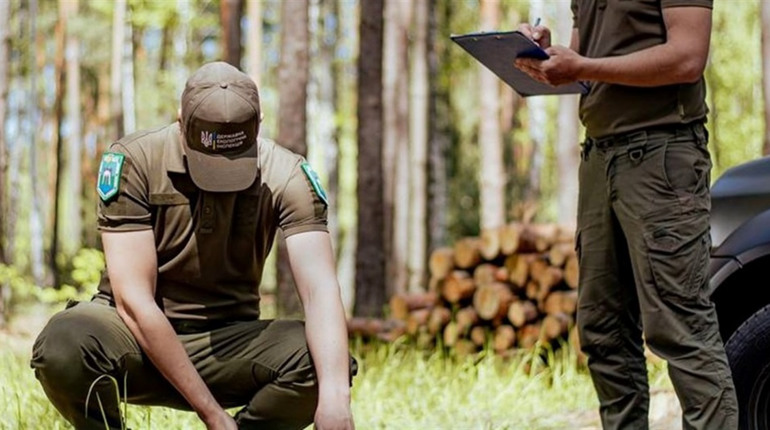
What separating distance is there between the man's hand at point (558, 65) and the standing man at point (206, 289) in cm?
79

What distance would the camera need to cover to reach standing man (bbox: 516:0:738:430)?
11.4 ft

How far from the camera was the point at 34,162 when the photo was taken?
76.3 ft

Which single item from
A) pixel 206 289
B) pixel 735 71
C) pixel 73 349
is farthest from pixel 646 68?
pixel 735 71

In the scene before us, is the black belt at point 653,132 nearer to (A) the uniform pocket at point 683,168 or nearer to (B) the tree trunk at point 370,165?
(A) the uniform pocket at point 683,168

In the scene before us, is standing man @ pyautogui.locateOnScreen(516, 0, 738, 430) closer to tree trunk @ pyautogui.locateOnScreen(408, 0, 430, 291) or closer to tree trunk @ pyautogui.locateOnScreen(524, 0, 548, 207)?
tree trunk @ pyautogui.locateOnScreen(408, 0, 430, 291)

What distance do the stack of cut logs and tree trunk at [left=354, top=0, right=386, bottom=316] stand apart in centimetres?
338

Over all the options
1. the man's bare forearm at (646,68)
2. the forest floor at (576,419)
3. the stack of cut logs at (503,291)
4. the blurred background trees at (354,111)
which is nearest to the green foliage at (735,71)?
the blurred background trees at (354,111)

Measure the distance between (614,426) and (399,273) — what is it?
12.2 meters

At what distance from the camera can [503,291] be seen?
753cm

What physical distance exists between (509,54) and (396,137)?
506 inches

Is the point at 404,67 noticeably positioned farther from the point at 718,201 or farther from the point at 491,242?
the point at 718,201

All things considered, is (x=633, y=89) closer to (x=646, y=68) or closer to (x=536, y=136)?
(x=646, y=68)

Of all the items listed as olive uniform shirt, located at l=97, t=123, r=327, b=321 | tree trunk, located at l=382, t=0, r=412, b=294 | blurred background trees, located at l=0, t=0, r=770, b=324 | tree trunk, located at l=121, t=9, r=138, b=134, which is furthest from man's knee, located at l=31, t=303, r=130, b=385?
tree trunk, located at l=121, t=9, r=138, b=134

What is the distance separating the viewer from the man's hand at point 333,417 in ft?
10.8
